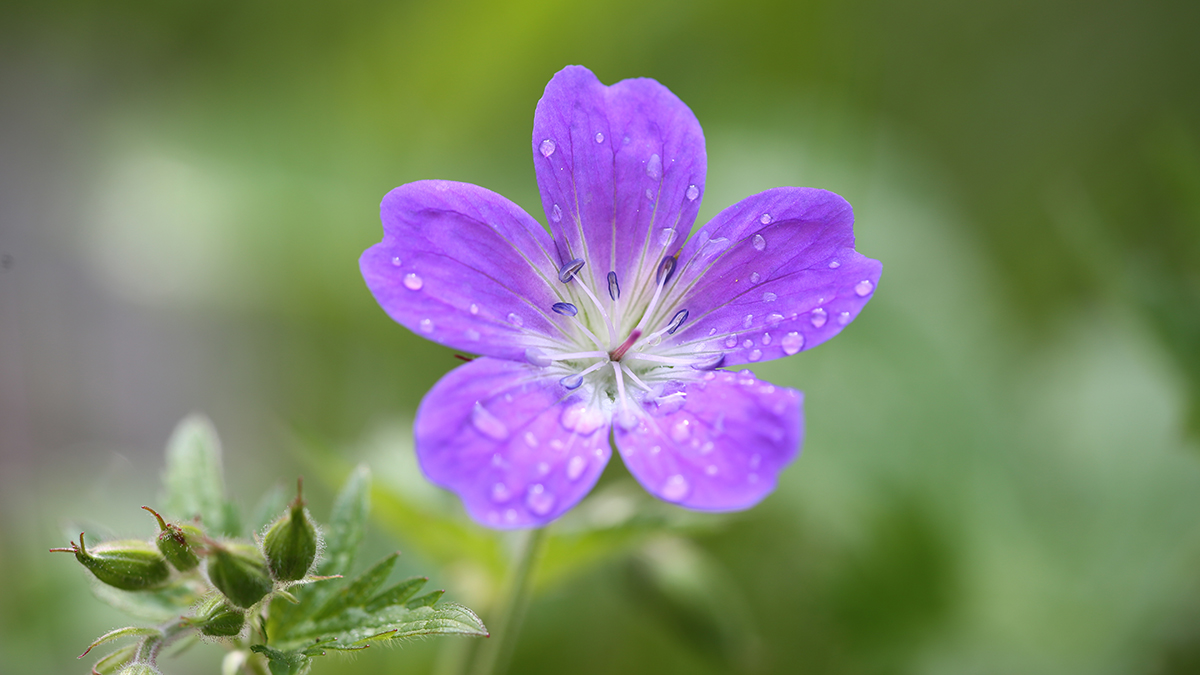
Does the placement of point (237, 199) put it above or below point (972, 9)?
below

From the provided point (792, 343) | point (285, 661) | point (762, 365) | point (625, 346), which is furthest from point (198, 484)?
point (762, 365)

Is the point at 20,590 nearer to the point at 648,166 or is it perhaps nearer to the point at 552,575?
the point at 552,575

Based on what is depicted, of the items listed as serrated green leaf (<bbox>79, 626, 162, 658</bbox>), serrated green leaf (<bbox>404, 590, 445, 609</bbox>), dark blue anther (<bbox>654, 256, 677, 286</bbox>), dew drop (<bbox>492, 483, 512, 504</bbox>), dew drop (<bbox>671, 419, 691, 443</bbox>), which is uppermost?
dark blue anther (<bbox>654, 256, 677, 286</bbox>)

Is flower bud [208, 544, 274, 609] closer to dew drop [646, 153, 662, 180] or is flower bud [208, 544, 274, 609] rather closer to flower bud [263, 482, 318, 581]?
flower bud [263, 482, 318, 581]

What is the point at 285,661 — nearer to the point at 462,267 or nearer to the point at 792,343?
the point at 462,267

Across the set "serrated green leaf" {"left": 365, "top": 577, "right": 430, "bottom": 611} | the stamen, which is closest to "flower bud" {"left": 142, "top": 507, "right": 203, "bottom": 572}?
"serrated green leaf" {"left": 365, "top": 577, "right": 430, "bottom": 611}

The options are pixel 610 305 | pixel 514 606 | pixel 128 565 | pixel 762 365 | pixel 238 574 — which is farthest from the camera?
pixel 762 365

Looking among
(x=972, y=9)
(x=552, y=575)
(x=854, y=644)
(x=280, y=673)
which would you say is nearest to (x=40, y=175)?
(x=552, y=575)
